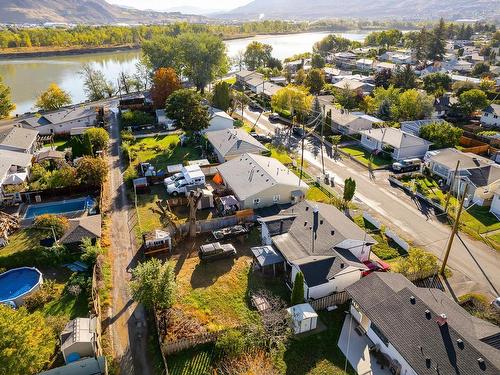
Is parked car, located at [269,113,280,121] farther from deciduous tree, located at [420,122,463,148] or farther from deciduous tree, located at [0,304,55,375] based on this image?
deciduous tree, located at [0,304,55,375]

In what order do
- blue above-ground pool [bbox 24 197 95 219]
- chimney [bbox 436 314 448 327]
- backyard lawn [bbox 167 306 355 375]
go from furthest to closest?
blue above-ground pool [bbox 24 197 95 219] → backyard lawn [bbox 167 306 355 375] → chimney [bbox 436 314 448 327]

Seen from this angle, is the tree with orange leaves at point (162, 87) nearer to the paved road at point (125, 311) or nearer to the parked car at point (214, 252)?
the paved road at point (125, 311)

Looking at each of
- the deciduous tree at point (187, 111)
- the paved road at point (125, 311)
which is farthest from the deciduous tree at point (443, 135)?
the paved road at point (125, 311)

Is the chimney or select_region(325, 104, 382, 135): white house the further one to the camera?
select_region(325, 104, 382, 135): white house

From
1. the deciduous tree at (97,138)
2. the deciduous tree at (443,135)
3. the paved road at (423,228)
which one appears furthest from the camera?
the deciduous tree at (443,135)

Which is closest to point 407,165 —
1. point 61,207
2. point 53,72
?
point 61,207

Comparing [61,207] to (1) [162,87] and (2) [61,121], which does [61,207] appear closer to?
(2) [61,121]

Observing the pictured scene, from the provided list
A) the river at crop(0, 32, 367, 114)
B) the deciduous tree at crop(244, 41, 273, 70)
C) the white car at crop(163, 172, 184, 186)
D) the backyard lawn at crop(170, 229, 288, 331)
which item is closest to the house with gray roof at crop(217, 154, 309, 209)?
the white car at crop(163, 172, 184, 186)
